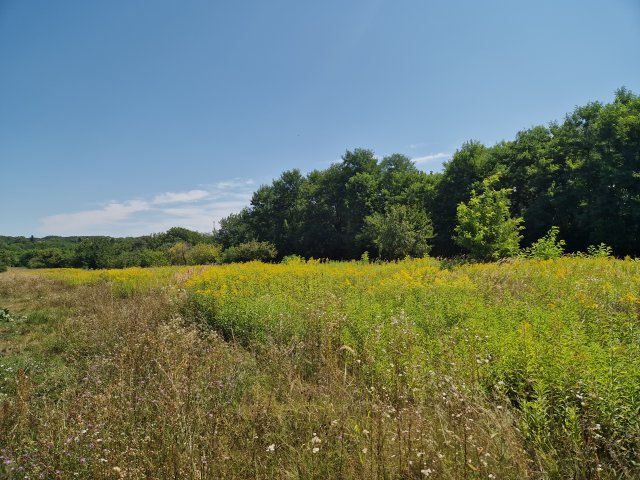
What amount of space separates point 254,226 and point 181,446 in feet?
151

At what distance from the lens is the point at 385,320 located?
15.9 ft

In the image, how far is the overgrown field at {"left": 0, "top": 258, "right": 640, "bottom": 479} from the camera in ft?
7.39

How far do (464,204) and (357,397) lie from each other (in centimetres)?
1556

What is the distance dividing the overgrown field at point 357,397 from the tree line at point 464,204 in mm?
9781

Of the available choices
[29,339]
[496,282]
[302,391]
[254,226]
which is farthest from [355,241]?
[302,391]

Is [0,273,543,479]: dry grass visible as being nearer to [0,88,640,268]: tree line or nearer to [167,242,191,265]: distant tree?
[0,88,640,268]: tree line

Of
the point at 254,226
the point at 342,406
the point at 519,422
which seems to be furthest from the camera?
the point at 254,226

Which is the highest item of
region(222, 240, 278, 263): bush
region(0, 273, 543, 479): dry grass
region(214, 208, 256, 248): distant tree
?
region(214, 208, 256, 248): distant tree

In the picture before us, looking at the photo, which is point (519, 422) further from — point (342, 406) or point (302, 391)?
point (302, 391)

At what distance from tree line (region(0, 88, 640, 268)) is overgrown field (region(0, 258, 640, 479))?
32.1 ft

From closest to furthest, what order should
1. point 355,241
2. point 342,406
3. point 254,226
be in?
point 342,406, point 355,241, point 254,226

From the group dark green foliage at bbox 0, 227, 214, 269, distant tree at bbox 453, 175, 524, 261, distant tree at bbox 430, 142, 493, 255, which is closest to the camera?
distant tree at bbox 453, 175, 524, 261

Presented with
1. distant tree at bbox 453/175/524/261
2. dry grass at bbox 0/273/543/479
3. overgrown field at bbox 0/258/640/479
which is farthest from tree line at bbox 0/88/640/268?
dry grass at bbox 0/273/543/479

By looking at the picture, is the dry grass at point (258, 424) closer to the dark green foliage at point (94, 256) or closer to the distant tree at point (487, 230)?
the distant tree at point (487, 230)
